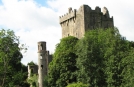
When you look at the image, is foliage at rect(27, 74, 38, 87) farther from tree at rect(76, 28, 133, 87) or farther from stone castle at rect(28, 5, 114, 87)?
tree at rect(76, 28, 133, 87)

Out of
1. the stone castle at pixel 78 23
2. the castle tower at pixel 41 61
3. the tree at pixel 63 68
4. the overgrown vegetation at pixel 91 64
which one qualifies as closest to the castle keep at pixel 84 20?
the stone castle at pixel 78 23

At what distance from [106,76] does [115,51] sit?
137 inches

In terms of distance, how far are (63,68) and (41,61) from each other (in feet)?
36.9

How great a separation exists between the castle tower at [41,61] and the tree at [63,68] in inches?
283

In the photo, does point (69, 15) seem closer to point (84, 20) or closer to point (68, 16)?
point (68, 16)

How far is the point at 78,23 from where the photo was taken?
199 ft

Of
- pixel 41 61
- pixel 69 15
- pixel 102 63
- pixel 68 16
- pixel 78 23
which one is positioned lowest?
pixel 102 63

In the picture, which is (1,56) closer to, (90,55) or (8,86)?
(8,86)

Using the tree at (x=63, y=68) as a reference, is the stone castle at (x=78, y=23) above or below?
above

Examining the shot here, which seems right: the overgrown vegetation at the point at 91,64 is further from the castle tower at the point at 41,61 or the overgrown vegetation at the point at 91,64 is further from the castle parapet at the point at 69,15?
the castle parapet at the point at 69,15

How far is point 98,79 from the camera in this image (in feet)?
147

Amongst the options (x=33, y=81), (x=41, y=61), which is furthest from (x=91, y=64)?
(x=33, y=81)

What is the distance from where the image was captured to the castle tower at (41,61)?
6266cm

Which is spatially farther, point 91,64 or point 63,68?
point 63,68
